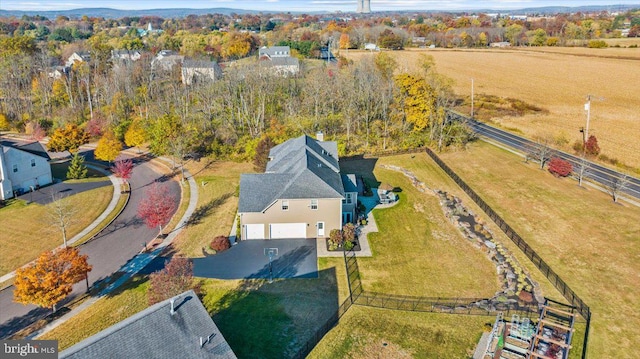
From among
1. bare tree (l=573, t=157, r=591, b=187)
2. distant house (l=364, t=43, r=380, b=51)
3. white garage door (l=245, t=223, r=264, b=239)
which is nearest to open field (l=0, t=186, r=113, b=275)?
white garage door (l=245, t=223, r=264, b=239)

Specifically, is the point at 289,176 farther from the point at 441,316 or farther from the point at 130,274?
the point at 441,316

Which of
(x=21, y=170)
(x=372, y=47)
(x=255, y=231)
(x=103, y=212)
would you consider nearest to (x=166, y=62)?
(x=21, y=170)

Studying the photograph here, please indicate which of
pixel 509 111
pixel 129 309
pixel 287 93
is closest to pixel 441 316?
pixel 129 309

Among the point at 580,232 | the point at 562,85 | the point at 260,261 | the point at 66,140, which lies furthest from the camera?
the point at 562,85

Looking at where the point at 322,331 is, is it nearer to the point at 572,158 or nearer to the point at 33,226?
the point at 33,226

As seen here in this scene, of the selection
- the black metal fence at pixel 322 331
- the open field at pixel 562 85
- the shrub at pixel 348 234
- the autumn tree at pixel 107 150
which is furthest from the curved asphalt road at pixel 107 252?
the open field at pixel 562 85

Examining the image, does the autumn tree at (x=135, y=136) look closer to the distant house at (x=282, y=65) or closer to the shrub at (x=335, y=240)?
the distant house at (x=282, y=65)
